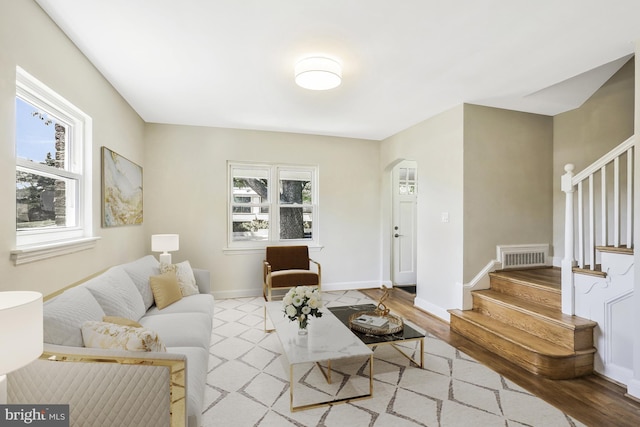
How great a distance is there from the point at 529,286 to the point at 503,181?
51.3 inches

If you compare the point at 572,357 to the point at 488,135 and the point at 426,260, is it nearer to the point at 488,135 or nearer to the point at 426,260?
the point at 426,260

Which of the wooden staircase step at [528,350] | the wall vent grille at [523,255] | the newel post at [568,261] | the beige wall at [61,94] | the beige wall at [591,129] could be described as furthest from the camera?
the wall vent grille at [523,255]

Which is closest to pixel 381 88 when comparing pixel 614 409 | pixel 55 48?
pixel 55 48

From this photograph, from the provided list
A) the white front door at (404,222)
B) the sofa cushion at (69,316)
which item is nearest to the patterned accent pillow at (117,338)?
the sofa cushion at (69,316)

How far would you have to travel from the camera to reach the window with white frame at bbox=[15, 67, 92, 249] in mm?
2041

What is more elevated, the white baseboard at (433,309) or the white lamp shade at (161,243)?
the white lamp shade at (161,243)

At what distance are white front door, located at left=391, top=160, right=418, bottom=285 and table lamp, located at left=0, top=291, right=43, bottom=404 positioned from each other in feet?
16.8

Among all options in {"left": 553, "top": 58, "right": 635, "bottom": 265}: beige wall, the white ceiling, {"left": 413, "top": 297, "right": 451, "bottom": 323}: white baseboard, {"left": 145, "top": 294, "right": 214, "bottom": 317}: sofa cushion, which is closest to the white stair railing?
the white ceiling

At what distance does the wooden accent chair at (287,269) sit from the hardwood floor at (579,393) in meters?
2.04

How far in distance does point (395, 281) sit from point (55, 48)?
5.38 m

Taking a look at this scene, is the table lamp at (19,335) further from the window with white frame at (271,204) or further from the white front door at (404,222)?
the white front door at (404,222)

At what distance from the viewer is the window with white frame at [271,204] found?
16.7 feet

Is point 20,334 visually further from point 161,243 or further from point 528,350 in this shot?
point 528,350

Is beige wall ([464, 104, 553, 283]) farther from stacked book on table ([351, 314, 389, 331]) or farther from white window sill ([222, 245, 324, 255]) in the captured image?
white window sill ([222, 245, 324, 255])
